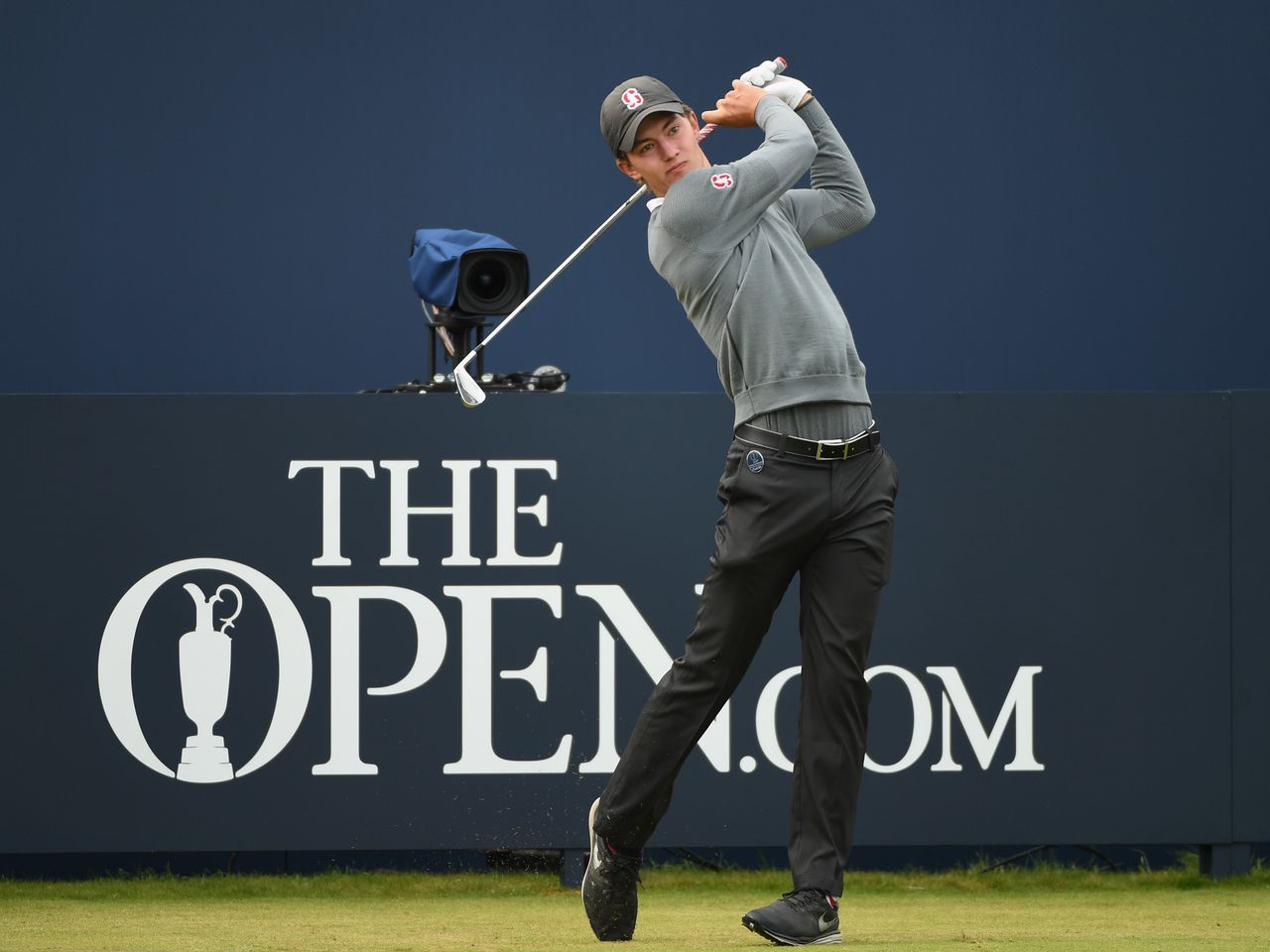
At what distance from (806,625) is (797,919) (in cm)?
47

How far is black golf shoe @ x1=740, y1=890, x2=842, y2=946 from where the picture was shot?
2.66 metres

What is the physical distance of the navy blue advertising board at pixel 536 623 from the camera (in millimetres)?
3809

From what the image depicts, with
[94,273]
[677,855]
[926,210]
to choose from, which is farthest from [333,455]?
[926,210]

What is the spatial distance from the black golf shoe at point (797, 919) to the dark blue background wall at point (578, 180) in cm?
292

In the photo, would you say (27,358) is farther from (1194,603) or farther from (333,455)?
(1194,603)

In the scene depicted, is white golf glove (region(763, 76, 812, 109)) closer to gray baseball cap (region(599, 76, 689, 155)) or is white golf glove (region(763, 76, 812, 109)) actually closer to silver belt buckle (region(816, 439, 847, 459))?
gray baseball cap (region(599, 76, 689, 155))

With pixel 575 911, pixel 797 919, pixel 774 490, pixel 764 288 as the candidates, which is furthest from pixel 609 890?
pixel 764 288

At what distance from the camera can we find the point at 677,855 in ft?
14.7

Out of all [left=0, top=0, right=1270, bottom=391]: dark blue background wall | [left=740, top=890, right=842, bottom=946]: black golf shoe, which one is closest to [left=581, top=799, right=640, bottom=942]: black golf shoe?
[left=740, top=890, right=842, bottom=946]: black golf shoe

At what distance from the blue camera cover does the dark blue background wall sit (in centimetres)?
103

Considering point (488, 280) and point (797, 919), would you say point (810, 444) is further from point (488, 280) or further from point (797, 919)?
point (488, 280)

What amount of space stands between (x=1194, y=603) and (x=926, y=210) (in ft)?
6.44

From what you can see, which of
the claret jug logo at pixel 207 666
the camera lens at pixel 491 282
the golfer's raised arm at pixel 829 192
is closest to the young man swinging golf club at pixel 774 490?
the golfer's raised arm at pixel 829 192

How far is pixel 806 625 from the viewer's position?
9.07 feet
